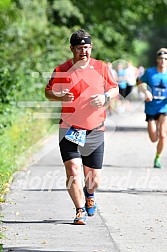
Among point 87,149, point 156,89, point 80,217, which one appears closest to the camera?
point 80,217

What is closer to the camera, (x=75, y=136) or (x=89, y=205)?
(x=75, y=136)

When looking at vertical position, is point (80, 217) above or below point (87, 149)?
below

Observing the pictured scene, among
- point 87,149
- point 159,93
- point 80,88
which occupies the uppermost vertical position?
point 80,88

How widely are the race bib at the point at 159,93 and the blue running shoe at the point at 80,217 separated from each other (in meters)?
6.11

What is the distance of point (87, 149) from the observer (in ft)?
31.9

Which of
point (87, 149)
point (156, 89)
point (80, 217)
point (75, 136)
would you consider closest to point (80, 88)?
point (75, 136)

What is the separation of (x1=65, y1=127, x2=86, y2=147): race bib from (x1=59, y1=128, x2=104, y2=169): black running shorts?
4 cm

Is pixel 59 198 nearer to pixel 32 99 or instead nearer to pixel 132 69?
pixel 32 99

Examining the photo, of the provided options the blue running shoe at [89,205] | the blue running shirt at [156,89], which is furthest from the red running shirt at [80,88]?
the blue running shirt at [156,89]

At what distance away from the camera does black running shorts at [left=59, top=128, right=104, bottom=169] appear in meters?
9.49

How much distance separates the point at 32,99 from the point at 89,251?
45.3ft

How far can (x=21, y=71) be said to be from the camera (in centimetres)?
2144

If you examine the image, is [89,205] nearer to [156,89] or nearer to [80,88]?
[80,88]

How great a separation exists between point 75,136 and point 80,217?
828mm
